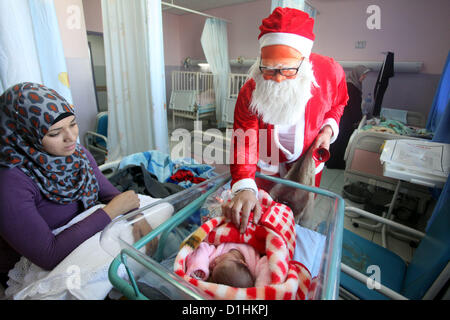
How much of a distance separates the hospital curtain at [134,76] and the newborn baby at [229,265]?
1863 mm

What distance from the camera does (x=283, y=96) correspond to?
0.91 m

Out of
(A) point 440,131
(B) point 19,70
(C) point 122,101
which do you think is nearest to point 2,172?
(B) point 19,70

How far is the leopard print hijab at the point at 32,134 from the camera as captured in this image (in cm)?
83

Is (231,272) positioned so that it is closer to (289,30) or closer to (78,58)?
(289,30)

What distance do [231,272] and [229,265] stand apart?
0.02m

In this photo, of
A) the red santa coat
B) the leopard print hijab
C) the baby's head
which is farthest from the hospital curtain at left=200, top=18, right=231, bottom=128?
the baby's head

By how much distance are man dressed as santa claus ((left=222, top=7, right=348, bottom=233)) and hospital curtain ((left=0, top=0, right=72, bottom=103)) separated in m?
1.31

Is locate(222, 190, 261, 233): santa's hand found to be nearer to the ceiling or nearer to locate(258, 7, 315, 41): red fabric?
locate(258, 7, 315, 41): red fabric

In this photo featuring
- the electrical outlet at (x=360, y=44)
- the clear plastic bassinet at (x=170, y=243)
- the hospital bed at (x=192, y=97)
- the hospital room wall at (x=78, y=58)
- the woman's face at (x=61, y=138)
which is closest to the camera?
the clear plastic bassinet at (x=170, y=243)

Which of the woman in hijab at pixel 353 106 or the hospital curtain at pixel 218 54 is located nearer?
the woman in hijab at pixel 353 106

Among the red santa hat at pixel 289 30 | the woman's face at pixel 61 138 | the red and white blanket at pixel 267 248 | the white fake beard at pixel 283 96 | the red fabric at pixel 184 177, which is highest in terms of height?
the red santa hat at pixel 289 30

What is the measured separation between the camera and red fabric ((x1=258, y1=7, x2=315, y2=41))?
82 centimetres

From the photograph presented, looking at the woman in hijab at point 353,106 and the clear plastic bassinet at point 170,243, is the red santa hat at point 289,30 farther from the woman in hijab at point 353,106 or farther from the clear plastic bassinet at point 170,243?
the woman in hijab at point 353,106

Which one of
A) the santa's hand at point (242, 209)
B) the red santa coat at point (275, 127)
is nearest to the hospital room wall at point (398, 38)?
the red santa coat at point (275, 127)
